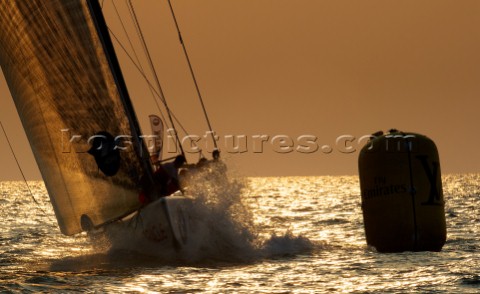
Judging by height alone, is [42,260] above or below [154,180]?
below

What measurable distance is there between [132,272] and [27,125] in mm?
5309

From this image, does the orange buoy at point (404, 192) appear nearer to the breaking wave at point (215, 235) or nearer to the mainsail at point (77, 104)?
the breaking wave at point (215, 235)

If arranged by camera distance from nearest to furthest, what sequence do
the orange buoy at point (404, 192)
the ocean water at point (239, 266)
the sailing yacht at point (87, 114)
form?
the ocean water at point (239, 266), the sailing yacht at point (87, 114), the orange buoy at point (404, 192)

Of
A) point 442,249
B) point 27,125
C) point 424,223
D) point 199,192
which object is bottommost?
point 442,249

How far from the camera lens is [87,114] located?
1891 centimetres

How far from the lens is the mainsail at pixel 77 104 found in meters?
18.6

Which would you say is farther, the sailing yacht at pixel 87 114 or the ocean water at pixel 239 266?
the sailing yacht at pixel 87 114

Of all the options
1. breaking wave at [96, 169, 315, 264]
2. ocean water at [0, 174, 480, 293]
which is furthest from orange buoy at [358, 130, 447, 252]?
breaking wave at [96, 169, 315, 264]

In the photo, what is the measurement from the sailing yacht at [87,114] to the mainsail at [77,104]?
0.07 ft

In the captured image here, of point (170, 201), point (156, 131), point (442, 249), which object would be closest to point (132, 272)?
point (170, 201)

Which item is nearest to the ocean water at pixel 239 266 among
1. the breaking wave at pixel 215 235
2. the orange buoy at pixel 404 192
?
the breaking wave at pixel 215 235

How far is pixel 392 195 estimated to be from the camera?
61.7ft

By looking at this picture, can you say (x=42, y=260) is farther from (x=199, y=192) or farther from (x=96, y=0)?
(x=96, y=0)

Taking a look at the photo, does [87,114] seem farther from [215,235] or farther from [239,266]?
[239,266]
